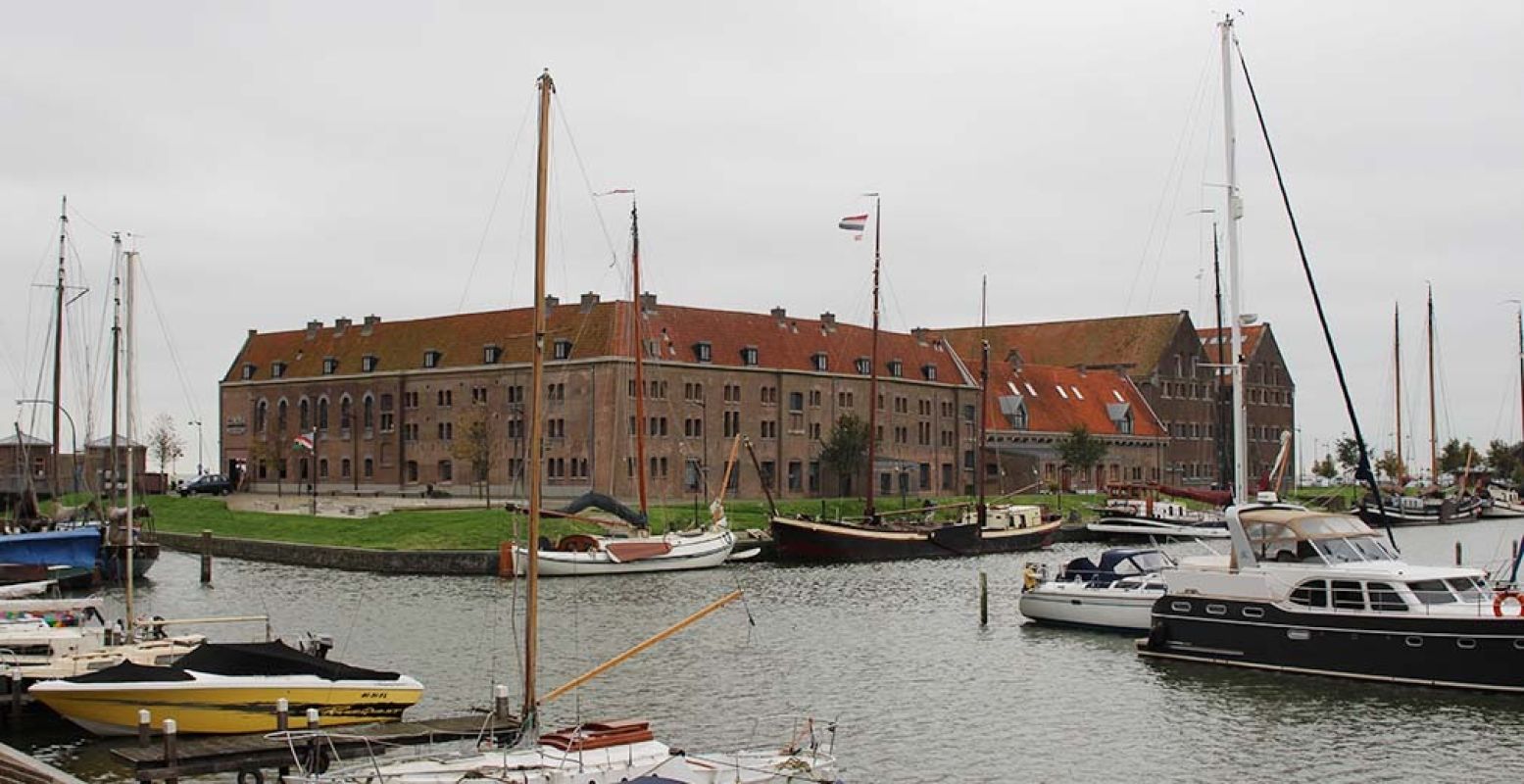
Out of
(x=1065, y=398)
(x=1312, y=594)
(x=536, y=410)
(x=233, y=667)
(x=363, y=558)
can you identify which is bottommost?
(x=363, y=558)

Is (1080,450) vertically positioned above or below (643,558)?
above

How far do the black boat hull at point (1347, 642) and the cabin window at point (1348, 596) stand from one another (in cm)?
29

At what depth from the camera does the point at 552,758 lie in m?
23.0

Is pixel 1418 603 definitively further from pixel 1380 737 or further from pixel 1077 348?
pixel 1077 348

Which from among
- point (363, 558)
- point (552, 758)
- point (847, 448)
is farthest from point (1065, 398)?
point (552, 758)

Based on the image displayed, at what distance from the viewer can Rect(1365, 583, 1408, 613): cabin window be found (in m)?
35.3

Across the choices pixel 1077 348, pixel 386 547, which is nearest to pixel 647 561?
pixel 386 547

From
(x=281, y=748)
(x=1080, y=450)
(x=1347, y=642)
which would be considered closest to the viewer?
(x=281, y=748)

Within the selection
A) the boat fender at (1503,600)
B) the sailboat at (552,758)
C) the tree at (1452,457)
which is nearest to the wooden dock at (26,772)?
the sailboat at (552,758)

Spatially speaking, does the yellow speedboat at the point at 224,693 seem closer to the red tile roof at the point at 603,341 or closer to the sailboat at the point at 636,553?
the sailboat at the point at 636,553

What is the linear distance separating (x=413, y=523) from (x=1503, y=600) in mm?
53895

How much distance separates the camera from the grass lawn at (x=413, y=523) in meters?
72.5

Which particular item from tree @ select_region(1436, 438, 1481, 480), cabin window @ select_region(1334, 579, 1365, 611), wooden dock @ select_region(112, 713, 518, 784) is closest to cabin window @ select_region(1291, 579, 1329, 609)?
cabin window @ select_region(1334, 579, 1365, 611)

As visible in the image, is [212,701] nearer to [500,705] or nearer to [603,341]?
[500,705]
